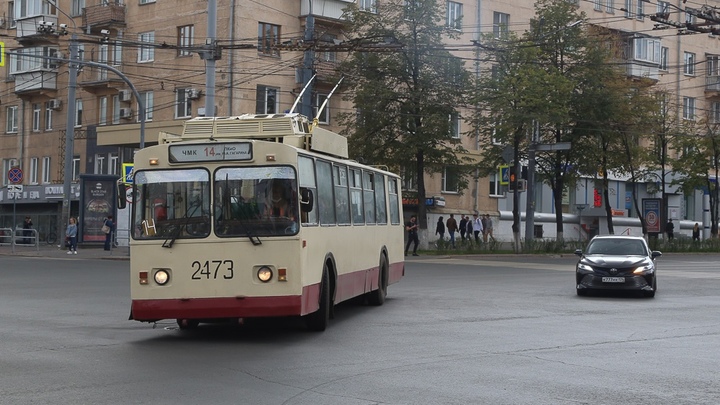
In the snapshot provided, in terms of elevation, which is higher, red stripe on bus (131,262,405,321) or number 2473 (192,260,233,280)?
number 2473 (192,260,233,280)

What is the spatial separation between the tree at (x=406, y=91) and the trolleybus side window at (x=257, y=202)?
32111 millimetres

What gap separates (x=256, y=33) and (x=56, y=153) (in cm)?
1609

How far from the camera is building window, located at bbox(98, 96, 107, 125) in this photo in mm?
57844

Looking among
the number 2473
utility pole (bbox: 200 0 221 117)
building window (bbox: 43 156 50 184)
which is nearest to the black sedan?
the number 2473

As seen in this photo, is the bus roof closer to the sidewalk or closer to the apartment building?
the sidewalk

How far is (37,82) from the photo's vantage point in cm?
6062

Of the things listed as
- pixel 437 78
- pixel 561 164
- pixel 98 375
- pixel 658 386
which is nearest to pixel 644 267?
pixel 658 386

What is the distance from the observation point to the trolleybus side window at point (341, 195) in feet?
55.7

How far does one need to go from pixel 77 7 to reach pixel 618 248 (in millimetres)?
42674

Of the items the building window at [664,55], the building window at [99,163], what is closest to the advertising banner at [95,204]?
the building window at [99,163]

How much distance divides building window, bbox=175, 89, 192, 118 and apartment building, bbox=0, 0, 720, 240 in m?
0.05

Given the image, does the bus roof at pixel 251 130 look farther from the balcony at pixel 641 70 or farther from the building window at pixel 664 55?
the building window at pixel 664 55

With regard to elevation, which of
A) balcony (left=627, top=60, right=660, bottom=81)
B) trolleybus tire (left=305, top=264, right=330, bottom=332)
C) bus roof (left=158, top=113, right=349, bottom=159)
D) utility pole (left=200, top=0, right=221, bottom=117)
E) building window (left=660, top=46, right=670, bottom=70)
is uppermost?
building window (left=660, top=46, right=670, bottom=70)

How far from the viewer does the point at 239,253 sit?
14.2 metres
